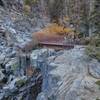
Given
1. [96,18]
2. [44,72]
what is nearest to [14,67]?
[44,72]

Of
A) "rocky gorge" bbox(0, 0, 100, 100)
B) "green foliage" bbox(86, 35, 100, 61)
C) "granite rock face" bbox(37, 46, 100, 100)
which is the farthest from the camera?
"green foliage" bbox(86, 35, 100, 61)

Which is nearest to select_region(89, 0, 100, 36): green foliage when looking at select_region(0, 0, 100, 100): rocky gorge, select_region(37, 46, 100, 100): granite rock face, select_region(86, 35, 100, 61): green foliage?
select_region(0, 0, 100, 100): rocky gorge

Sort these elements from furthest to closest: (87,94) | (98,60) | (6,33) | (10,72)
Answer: (6,33) < (10,72) < (98,60) < (87,94)

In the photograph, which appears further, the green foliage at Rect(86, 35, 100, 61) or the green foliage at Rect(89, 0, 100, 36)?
the green foliage at Rect(89, 0, 100, 36)

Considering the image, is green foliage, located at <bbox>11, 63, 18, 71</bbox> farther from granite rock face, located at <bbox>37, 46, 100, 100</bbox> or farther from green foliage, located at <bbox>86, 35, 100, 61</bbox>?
green foliage, located at <bbox>86, 35, 100, 61</bbox>

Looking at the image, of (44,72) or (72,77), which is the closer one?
(72,77)

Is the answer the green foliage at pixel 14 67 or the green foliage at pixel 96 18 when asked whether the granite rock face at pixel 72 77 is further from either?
the green foliage at pixel 14 67

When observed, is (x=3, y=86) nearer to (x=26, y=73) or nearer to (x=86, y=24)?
(x=26, y=73)

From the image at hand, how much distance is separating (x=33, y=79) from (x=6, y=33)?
6.95 m

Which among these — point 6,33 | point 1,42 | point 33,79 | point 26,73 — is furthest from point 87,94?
point 6,33

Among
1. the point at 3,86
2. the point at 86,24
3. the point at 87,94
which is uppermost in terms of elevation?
the point at 86,24

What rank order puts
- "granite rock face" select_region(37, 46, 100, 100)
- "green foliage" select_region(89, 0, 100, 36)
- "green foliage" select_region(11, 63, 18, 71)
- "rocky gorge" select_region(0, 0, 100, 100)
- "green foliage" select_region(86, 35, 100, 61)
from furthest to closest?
"green foliage" select_region(11, 63, 18, 71) < "green foliage" select_region(89, 0, 100, 36) < "green foliage" select_region(86, 35, 100, 61) < "rocky gorge" select_region(0, 0, 100, 100) < "granite rock face" select_region(37, 46, 100, 100)

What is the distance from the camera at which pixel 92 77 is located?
893 cm

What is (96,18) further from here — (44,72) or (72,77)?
(72,77)
